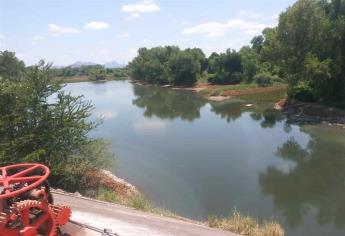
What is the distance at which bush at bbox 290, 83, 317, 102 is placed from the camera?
45662mm

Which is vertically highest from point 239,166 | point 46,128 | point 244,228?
point 46,128

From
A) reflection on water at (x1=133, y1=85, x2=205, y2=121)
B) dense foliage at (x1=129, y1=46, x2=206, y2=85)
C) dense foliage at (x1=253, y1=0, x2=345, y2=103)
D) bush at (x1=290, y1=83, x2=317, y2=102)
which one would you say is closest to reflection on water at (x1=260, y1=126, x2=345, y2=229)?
dense foliage at (x1=253, y1=0, x2=345, y2=103)

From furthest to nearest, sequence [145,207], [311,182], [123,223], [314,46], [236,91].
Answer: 1. [236,91]
2. [314,46]
3. [311,182]
4. [145,207]
5. [123,223]

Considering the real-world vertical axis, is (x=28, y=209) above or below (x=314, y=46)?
below

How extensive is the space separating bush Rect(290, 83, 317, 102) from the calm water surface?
392 centimetres

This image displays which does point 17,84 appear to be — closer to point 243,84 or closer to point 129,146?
point 129,146

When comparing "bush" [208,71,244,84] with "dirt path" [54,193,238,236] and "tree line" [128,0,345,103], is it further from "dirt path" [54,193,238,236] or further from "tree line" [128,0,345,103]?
"dirt path" [54,193,238,236]

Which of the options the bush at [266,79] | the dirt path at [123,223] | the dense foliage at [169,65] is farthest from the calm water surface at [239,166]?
the dense foliage at [169,65]

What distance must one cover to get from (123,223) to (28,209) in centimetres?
348

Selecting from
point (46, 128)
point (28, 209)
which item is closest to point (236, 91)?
point (46, 128)

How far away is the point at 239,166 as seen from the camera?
2536 cm

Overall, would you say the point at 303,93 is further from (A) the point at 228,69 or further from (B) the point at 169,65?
(B) the point at 169,65

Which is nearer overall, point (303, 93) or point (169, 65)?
point (303, 93)

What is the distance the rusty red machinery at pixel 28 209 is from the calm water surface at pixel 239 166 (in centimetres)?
1002
